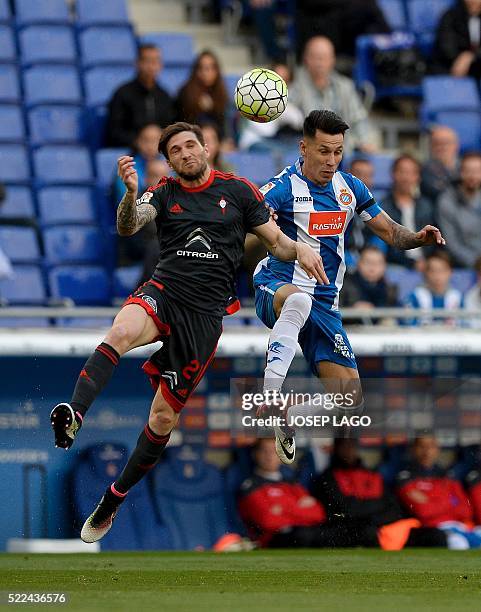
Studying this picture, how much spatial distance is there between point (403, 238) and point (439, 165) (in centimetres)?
475

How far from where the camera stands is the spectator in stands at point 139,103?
51.0ft

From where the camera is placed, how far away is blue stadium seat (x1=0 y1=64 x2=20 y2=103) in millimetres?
16234

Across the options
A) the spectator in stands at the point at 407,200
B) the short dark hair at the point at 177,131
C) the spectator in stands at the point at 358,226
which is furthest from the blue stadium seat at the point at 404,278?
the short dark hair at the point at 177,131

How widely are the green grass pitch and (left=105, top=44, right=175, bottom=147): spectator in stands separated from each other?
14.8 ft

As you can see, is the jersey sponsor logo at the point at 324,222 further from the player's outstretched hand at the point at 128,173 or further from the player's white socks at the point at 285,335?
the player's outstretched hand at the point at 128,173

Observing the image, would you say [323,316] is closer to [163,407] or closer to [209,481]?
[163,407]

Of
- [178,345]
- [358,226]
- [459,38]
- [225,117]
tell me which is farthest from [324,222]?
[459,38]

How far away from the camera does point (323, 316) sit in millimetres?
11484

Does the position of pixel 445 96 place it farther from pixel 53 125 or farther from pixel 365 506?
pixel 365 506

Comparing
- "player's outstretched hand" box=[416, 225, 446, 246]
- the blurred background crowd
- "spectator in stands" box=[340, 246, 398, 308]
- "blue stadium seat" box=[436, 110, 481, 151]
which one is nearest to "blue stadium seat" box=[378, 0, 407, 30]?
the blurred background crowd

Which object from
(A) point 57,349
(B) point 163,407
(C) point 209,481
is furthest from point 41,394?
(B) point 163,407

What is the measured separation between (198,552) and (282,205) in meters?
3.60

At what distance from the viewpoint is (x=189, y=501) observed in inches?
554

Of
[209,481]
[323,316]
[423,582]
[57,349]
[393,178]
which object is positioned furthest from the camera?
[393,178]
